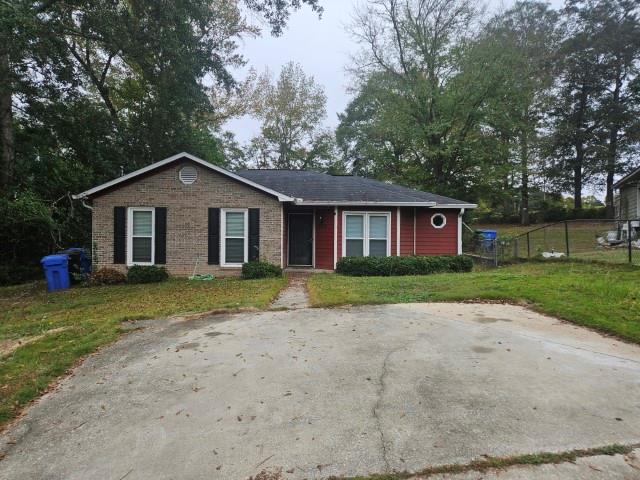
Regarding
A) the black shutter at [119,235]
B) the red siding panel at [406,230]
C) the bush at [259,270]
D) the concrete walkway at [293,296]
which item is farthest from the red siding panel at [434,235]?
the black shutter at [119,235]

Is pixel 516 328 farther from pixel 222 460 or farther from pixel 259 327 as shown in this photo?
pixel 222 460

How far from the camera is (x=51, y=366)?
4.29m

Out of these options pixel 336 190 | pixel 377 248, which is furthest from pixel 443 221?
pixel 336 190

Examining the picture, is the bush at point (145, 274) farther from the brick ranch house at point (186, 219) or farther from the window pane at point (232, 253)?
the window pane at point (232, 253)

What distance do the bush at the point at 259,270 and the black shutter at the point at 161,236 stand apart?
274cm

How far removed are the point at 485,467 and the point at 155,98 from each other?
1804cm

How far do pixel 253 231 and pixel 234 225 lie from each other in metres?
0.69

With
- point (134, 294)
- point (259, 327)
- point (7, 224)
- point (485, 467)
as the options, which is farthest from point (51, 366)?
point (7, 224)

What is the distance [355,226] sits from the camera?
13211mm

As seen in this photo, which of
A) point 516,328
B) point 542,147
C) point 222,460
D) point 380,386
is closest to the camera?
point 222,460

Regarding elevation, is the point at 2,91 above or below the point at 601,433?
above

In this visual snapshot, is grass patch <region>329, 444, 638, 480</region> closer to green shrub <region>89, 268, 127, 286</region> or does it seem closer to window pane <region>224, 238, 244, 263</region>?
window pane <region>224, 238, 244, 263</region>

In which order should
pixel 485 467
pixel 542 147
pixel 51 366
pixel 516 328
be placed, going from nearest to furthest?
pixel 485 467, pixel 51 366, pixel 516 328, pixel 542 147

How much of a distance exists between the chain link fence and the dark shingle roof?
8.89 ft
